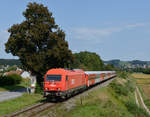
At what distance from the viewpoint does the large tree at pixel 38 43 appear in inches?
1287

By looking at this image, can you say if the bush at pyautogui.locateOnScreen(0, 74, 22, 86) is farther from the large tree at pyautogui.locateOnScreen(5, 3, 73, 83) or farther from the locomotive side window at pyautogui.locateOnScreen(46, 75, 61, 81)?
the locomotive side window at pyautogui.locateOnScreen(46, 75, 61, 81)

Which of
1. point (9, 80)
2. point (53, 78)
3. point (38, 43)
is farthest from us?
point (9, 80)

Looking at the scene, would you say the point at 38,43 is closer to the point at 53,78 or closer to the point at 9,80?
the point at 53,78

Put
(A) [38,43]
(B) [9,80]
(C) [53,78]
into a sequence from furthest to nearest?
(B) [9,80], (A) [38,43], (C) [53,78]

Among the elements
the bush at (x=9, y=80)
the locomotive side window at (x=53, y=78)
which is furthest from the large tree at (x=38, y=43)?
the bush at (x=9, y=80)

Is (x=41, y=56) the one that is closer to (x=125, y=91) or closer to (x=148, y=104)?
(x=125, y=91)

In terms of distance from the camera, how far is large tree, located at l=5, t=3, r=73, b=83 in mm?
32688

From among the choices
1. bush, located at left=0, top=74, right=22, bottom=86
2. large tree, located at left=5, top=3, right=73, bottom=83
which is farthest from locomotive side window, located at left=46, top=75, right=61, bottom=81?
bush, located at left=0, top=74, right=22, bottom=86

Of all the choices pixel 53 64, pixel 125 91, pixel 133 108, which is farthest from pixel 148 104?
pixel 53 64

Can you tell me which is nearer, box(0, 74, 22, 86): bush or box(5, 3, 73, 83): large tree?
box(5, 3, 73, 83): large tree

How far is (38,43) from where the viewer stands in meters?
34.0

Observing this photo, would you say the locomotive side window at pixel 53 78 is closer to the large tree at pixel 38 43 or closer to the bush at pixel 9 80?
the large tree at pixel 38 43

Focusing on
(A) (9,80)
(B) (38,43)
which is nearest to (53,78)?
(B) (38,43)

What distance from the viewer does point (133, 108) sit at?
89.6 feet
